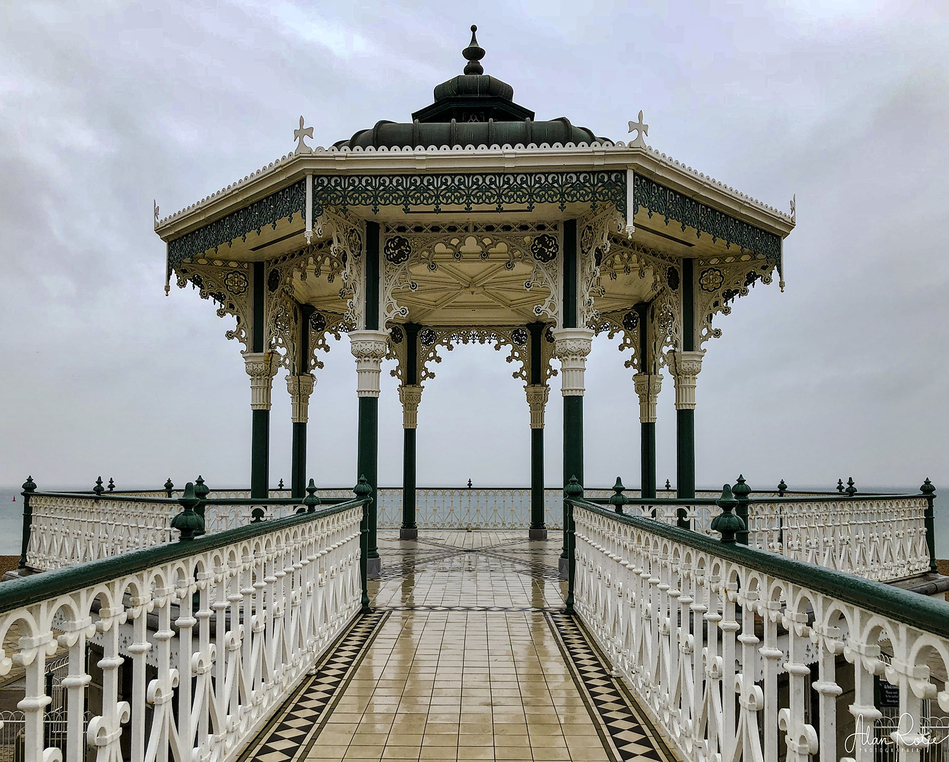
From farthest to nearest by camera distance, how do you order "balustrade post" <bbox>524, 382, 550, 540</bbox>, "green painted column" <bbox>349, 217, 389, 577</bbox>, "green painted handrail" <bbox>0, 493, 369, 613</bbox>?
"balustrade post" <bbox>524, 382, 550, 540</bbox>, "green painted column" <bbox>349, 217, 389, 577</bbox>, "green painted handrail" <bbox>0, 493, 369, 613</bbox>

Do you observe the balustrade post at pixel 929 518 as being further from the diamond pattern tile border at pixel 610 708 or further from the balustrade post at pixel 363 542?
the balustrade post at pixel 363 542

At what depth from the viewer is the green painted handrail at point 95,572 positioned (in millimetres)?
1706

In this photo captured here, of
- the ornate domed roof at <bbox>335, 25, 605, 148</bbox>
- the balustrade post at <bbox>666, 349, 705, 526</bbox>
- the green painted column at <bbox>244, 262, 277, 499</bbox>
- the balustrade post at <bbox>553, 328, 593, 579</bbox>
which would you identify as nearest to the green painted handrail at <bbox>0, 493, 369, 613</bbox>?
the balustrade post at <bbox>553, 328, 593, 579</bbox>

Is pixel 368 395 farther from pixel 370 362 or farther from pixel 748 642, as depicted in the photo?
pixel 748 642

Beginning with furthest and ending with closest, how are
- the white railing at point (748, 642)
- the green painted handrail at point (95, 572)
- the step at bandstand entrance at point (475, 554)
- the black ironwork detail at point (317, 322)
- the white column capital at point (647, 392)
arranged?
the black ironwork detail at point (317, 322), the white column capital at point (647, 392), the step at bandstand entrance at point (475, 554), the green painted handrail at point (95, 572), the white railing at point (748, 642)

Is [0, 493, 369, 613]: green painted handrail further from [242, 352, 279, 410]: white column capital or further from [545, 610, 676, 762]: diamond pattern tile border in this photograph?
[242, 352, 279, 410]: white column capital

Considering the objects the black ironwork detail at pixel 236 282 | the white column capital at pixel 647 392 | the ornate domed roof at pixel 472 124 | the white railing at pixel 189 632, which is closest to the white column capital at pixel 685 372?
the white column capital at pixel 647 392

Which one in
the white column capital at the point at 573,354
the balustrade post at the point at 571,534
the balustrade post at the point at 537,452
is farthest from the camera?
the balustrade post at the point at 537,452

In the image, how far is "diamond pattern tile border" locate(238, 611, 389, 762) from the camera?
11.3 ft

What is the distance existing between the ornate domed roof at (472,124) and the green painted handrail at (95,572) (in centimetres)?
600

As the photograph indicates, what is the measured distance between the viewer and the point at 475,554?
1093 centimetres

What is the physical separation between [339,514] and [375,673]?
137 centimetres

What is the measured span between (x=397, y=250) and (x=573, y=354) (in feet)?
7.72

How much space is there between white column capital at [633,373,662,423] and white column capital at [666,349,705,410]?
1.48m
